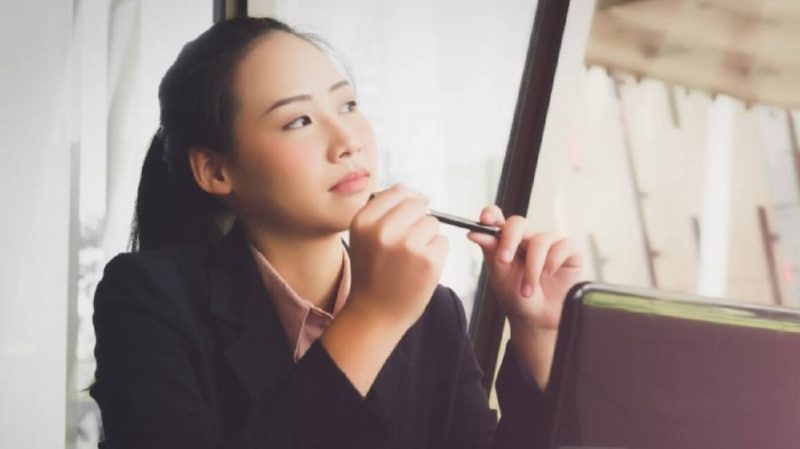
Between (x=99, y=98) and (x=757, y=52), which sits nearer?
(x=99, y=98)

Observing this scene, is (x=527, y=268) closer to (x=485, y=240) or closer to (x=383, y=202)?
(x=485, y=240)

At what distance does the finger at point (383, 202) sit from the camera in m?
0.76

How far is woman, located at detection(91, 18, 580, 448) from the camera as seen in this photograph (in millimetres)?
751

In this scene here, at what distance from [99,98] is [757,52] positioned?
2217 mm

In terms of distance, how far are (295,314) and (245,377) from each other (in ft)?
0.36

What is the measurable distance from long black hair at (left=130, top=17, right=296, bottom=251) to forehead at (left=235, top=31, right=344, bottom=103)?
0.7 inches

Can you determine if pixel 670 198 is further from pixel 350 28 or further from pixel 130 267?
pixel 130 267

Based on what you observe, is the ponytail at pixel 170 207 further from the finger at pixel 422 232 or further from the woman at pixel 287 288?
the finger at pixel 422 232

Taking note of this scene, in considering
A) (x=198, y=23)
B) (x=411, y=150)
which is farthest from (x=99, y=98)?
(x=411, y=150)

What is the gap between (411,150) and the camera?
2.88 m

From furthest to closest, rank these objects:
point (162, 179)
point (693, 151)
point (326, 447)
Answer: point (693, 151) → point (162, 179) → point (326, 447)

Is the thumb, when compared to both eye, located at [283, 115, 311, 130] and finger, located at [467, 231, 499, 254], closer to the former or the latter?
finger, located at [467, 231, 499, 254]

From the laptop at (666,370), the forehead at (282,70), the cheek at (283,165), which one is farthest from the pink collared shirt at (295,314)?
the laptop at (666,370)

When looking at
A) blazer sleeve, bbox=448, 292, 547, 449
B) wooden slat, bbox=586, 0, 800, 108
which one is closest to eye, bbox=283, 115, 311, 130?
blazer sleeve, bbox=448, 292, 547, 449
